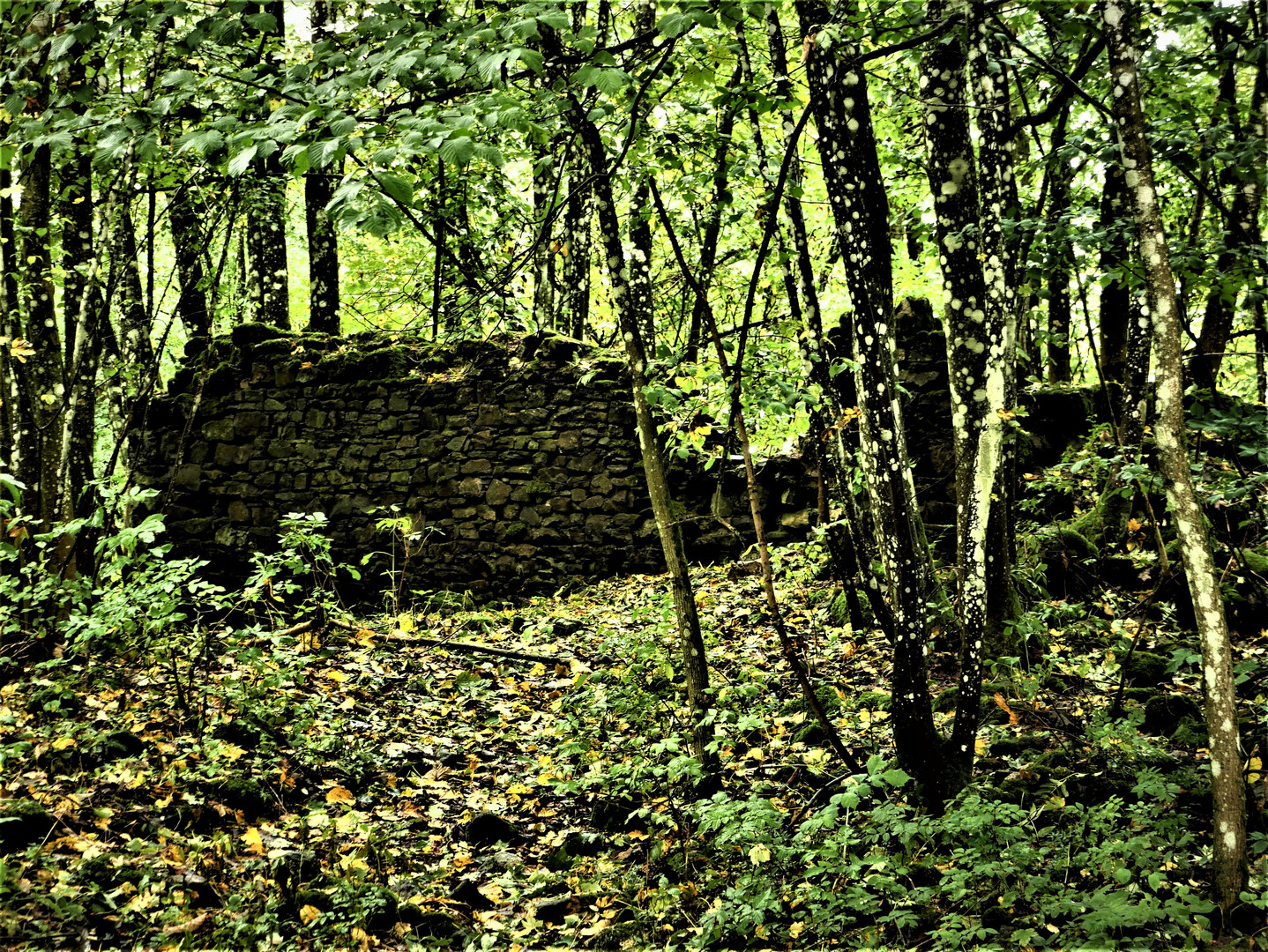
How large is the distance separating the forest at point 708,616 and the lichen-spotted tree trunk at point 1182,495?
0.02 m

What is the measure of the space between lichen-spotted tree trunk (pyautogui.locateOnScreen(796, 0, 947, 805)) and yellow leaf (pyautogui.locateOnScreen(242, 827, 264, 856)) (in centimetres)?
293

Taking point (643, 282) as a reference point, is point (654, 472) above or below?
below

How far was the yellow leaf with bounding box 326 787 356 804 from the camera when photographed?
160 inches

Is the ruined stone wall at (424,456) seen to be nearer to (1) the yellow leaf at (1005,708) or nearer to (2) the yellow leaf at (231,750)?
(2) the yellow leaf at (231,750)

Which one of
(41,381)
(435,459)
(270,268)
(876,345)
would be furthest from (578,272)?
(876,345)

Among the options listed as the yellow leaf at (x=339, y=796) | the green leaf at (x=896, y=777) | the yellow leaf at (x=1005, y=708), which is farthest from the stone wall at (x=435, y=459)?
the green leaf at (x=896, y=777)

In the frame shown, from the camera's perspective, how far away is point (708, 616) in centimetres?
648

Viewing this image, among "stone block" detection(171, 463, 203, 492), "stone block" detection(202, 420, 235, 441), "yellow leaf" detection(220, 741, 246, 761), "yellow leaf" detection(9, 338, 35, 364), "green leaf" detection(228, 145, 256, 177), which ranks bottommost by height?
"yellow leaf" detection(220, 741, 246, 761)

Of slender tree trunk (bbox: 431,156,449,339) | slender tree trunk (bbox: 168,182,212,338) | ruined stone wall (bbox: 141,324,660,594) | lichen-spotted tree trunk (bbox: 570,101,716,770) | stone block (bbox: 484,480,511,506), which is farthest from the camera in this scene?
stone block (bbox: 484,480,511,506)

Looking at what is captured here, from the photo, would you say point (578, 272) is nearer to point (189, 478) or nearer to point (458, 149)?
point (189, 478)

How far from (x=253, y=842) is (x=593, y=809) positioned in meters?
1.65

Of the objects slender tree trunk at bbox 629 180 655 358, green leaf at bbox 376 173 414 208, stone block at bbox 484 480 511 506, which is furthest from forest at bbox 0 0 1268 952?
slender tree trunk at bbox 629 180 655 358

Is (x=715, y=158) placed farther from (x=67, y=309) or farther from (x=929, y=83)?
(x=67, y=309)

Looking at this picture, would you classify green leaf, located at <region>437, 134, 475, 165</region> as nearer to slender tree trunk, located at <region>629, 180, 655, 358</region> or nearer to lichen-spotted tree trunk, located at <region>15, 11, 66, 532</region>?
lichen-spotted tree trunk, located at <region>15, 11, 66, 532</region>
